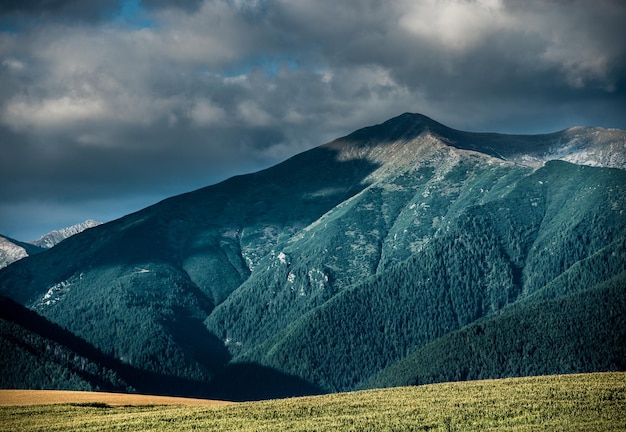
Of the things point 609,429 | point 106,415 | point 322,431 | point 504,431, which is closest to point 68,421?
point 106,415

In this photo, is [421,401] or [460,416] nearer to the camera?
[460,416]

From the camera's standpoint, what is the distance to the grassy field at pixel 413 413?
112m

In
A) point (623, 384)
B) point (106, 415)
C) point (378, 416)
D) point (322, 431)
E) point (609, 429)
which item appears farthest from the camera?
point (106, 415)

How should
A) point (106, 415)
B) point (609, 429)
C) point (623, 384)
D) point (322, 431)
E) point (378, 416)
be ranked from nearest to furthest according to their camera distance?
point (609, 429), point (322, 431), point (378, 416), point (623, 384), point (106, 415)

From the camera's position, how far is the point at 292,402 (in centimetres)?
15112

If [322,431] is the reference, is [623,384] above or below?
below

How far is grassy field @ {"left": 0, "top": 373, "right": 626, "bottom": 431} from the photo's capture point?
11244 centimetres

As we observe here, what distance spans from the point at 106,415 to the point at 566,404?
8303 centimetres

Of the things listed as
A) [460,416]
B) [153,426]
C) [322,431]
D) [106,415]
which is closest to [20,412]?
[106,415]

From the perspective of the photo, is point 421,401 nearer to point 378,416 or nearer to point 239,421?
point 378,416

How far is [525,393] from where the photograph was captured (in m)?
135

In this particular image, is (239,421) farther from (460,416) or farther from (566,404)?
(566,404)

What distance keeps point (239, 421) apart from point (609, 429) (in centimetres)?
5737

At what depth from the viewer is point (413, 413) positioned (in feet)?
406
